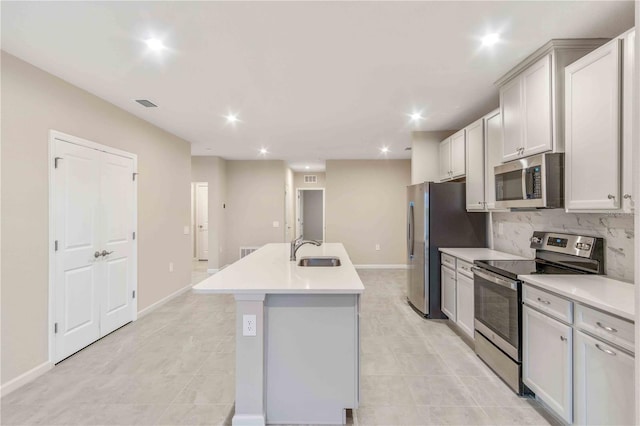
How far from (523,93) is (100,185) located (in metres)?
4.20

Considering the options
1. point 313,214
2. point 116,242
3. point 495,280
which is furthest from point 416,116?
point 313,214

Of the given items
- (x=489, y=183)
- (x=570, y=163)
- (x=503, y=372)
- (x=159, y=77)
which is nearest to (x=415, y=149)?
(x=489, y=183)

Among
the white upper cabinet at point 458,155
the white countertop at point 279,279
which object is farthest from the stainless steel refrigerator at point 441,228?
the white countertop at point 279,279

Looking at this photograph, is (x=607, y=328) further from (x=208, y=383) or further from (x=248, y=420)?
(x=208, y=383)

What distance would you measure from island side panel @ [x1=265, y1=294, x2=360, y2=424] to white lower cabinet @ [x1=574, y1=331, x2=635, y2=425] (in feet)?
4.11

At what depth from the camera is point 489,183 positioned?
3.19 metres

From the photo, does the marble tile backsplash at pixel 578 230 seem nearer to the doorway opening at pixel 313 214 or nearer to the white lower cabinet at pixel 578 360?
the white lower cabinet at pixel 578 360

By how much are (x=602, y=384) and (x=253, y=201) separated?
261 inches

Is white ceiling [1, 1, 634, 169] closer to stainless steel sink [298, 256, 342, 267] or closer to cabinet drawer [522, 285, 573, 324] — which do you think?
stainless steel sink [298, 256, 342, 267]

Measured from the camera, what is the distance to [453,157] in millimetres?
3973

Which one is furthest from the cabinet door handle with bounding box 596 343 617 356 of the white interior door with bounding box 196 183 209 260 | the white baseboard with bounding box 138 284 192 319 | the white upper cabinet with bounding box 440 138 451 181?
the white interior door with bounding box 196 183 209 260

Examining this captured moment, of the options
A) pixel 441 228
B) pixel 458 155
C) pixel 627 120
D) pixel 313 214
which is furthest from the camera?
pixel 313 214

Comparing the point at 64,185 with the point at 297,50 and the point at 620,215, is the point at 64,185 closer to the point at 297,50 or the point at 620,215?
the point at 297,50

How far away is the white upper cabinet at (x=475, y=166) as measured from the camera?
10.8 feet
